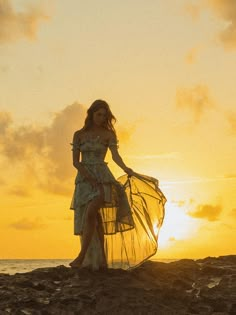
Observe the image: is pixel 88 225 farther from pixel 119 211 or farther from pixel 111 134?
pixel 111 134

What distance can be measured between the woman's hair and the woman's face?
45 millimetres

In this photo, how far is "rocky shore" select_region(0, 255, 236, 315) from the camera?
22.3 ft

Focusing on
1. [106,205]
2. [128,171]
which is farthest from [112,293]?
[128,171]

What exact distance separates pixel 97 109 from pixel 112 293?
3.50 metres

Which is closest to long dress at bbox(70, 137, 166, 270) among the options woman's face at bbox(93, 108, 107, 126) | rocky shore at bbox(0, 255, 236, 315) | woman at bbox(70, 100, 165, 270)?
woman at bbox(70, 100, 165, 270)

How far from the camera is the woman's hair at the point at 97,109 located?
32.0 ft

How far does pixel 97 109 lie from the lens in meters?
9.73

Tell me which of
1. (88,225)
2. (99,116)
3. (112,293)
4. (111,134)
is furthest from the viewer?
(111,134)

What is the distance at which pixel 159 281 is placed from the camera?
29.2 feet

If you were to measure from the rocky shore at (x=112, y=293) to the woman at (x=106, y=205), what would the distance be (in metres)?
0.53

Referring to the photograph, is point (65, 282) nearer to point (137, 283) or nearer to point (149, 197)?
point (137, 283)

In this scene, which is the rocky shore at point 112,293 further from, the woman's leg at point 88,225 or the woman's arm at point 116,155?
the woman's arm at point 116,155

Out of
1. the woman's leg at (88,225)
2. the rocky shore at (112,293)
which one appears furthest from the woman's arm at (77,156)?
the rocky shore at (112,293)

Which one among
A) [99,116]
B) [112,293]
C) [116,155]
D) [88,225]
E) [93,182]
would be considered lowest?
[112,293]
